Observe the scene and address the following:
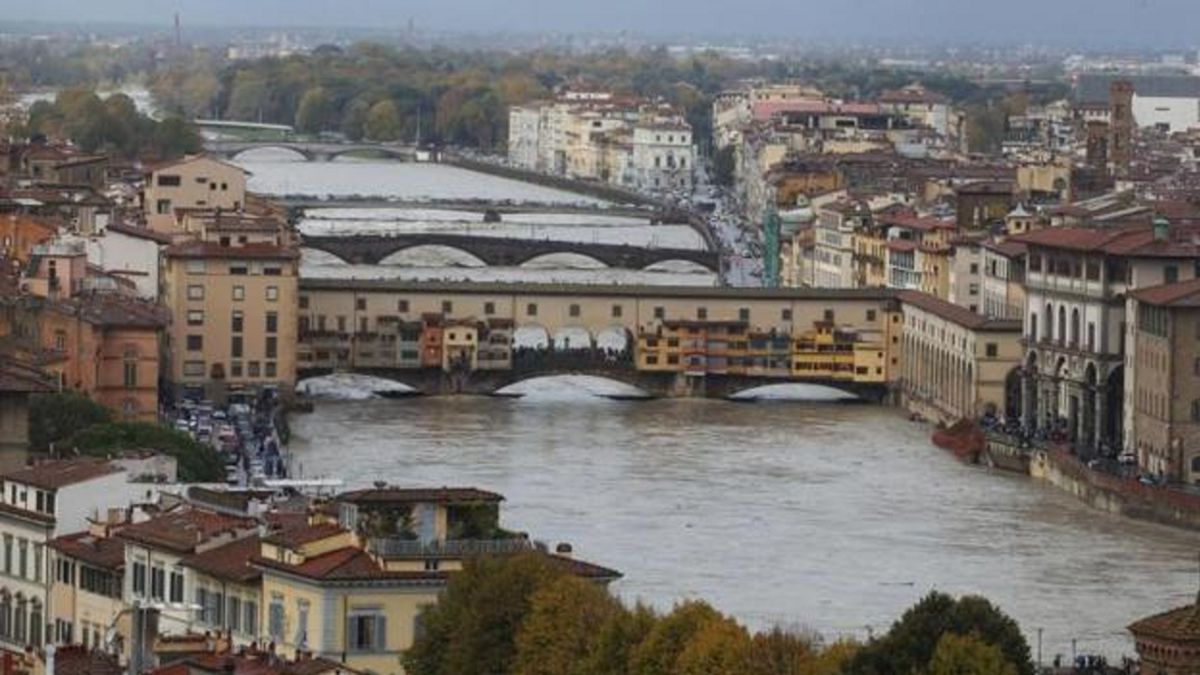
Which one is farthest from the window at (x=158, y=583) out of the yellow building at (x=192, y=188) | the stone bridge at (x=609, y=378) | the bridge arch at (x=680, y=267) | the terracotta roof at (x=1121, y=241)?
the bridge arch at (x=680, y=267)

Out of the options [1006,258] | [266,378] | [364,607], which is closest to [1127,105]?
[1006,258]

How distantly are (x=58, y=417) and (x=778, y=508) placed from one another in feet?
13.2

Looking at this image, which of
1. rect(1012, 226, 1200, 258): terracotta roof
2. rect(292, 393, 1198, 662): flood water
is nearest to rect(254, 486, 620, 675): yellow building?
rect(292, 393, 1198, 662): flood water

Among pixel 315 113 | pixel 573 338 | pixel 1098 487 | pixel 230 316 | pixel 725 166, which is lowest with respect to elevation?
pixel 315 113

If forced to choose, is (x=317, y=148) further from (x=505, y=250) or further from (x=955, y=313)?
(x=955, y=313)

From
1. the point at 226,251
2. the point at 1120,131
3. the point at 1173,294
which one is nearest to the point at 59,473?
the point at 1173,294

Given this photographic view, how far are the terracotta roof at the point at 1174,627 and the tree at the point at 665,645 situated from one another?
1226mm

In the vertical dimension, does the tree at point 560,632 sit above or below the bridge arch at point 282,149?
above

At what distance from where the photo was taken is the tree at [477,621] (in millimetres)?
13898

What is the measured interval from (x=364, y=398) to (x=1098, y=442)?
5865mm

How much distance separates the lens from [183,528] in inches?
603

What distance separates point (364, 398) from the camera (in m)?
33.2

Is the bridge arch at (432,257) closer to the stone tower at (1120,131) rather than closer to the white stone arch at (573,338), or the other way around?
the stone tower at (1120,131)

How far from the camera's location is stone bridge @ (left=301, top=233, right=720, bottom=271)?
45500mm
